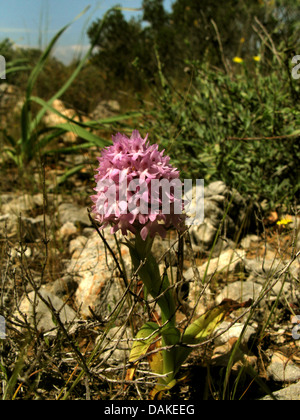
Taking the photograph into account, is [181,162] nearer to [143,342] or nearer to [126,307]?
[126,307]

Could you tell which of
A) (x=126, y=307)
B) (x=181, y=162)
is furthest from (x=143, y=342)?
Result: (x=181, y=162)

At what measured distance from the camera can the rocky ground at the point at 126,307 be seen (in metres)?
1.22

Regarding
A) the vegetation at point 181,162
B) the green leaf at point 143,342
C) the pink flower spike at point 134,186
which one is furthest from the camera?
the vegetation at point 181,162

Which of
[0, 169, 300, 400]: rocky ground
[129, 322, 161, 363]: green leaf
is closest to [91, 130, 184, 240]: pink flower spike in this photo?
[0, 169, 300, 400]: rocky ground

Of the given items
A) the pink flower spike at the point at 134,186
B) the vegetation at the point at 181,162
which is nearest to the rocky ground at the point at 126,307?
the vegetation at the point at 181,162

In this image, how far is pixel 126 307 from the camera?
1643 millimetres

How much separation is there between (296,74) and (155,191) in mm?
1803

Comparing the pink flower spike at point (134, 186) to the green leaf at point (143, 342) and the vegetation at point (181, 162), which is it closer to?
the vegetation at point (181, 162)

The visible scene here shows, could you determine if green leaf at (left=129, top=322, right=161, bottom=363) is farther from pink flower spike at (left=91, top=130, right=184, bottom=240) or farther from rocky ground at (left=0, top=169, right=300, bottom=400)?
pink flower spike at (left=91, top=130, right=184, bottom=240)

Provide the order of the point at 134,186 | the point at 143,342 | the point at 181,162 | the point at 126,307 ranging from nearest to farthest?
the point at 134,186 < the point at 143,342 < the point at 126,307 < the point at 181,162

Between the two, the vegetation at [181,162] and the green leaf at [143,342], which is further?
the vegetation at [181,162]

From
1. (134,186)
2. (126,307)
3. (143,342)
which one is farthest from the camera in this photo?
(126,307)
